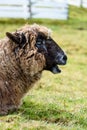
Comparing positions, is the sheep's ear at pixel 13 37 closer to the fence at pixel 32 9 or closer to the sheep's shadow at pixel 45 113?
the sheep's shadow at pixel 45 113

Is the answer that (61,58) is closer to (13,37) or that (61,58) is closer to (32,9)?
(13,37)

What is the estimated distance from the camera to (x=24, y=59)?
963cm

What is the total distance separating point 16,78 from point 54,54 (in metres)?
0.81

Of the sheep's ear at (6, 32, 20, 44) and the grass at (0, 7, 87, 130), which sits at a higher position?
the sheep's ear at (6, 32, 20, 44)

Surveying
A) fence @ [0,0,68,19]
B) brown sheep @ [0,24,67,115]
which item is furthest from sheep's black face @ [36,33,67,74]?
fence @ [0,0,68,19]

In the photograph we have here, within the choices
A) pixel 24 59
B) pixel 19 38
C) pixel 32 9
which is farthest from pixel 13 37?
pixel 32 9

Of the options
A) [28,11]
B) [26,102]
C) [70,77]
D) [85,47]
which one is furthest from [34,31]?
[28,11]

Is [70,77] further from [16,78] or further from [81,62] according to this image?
[16,78]

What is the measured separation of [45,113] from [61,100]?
1.77 metres

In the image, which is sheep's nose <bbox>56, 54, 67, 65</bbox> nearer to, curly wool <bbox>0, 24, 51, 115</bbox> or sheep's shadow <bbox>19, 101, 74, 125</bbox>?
curly wool <bbox>0, 24, 51, 115</bbox>

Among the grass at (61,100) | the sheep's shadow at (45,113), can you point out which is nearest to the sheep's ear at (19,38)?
the grass at (61,100)

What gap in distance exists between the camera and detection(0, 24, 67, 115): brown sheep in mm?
9609

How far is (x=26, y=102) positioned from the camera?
10992mm

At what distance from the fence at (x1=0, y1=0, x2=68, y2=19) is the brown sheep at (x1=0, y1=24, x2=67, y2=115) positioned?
21.9m
